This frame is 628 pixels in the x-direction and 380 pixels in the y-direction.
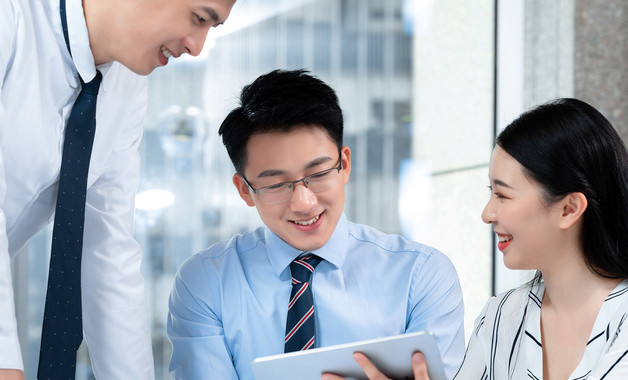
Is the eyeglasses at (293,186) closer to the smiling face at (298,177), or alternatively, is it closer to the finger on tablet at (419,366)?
the smiling face at (298,177)

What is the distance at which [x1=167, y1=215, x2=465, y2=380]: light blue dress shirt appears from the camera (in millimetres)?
1611

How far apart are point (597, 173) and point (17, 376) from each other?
3.53 ft

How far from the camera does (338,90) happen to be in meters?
2.77

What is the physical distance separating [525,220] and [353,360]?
1.55 ft

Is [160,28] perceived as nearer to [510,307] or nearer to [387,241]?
[387,241]

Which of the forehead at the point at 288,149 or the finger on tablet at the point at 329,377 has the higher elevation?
the forehead at the point at 288,149

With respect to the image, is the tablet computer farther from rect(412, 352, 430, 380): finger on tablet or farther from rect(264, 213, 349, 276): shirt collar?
rect(264, 213, 349, 276): shirt collar

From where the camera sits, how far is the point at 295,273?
1.65m

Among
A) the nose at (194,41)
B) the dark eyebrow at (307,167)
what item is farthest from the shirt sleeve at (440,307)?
the nose at (194,41)

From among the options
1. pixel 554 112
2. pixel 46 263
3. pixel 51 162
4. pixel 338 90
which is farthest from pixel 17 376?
pixel 338 90

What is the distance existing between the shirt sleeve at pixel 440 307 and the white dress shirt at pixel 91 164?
621mm

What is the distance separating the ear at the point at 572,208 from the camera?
1.36 metres

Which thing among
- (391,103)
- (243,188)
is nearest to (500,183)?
(243,188)

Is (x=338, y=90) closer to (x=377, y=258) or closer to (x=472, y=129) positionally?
(x=472, y=129)
